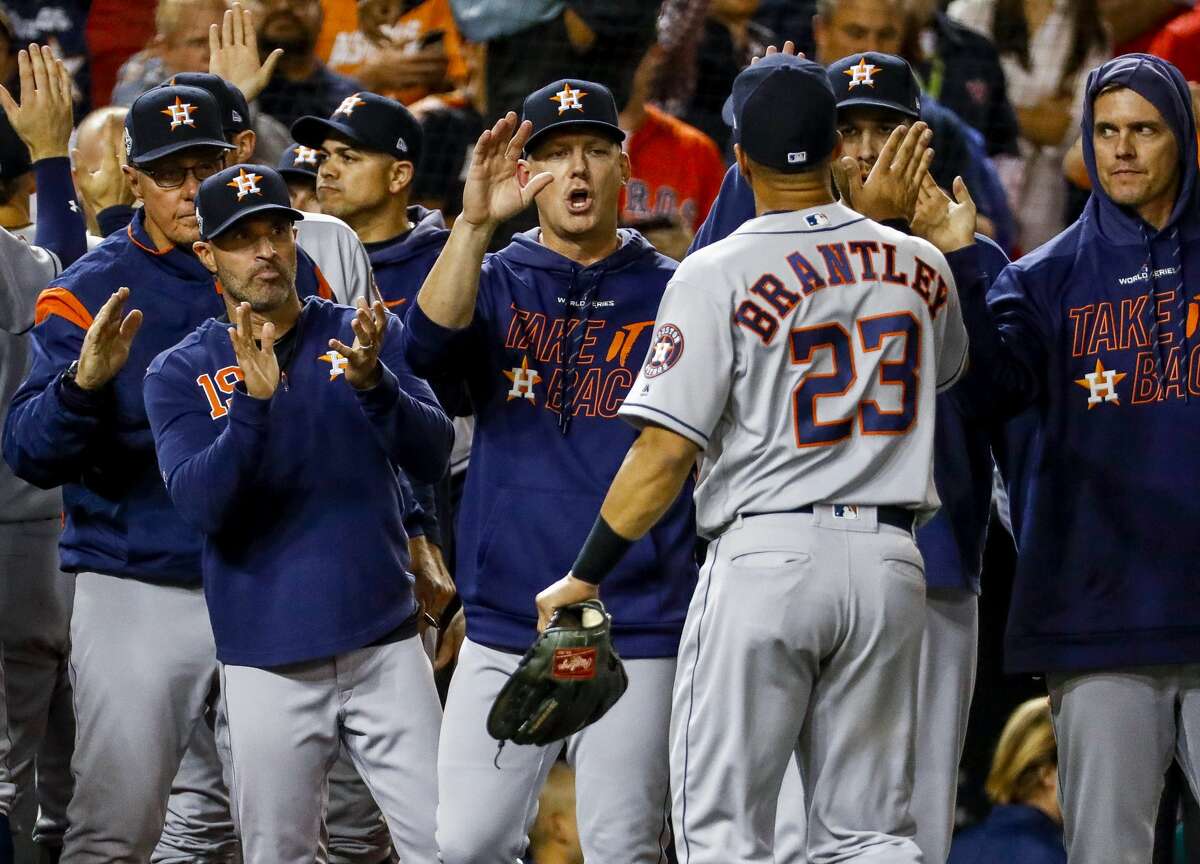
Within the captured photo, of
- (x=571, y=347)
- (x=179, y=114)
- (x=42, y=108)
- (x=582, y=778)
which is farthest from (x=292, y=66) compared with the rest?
(x=582, y=778)

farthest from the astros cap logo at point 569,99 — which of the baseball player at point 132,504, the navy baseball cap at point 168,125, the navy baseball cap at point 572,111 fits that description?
the navy baseball cap at point 168,125

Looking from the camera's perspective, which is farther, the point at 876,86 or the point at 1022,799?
the point at 1022,799

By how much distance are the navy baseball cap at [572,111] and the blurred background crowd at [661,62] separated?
2.11m

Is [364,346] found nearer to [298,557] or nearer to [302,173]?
[298,557]

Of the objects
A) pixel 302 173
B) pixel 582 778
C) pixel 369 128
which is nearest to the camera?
pixel 582 778

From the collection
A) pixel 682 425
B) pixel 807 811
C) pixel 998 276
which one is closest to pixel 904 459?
pixel 682 425

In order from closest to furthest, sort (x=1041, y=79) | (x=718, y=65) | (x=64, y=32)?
(x=1041, y=79)
(x=718, y=65)
(x=64, y=32)

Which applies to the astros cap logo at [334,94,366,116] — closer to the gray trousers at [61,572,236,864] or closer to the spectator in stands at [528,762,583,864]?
the gray trousers at [61,572,236,864]

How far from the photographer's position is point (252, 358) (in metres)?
3.69

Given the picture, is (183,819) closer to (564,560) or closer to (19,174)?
(564,560)

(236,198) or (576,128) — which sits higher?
(576,128)

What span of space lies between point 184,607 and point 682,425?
1484 millimetres

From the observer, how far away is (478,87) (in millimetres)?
6855

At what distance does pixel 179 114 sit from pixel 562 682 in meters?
1.79
